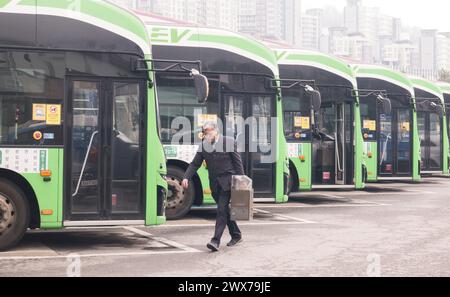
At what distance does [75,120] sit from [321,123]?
9082 millimetres

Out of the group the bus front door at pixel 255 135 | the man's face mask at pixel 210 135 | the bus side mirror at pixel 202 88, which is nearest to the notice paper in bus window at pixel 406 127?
the bus front door at pixel 255 135

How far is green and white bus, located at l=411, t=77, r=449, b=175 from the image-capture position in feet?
79.1

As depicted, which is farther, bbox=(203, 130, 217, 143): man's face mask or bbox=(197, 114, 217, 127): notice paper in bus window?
bbox=(197, 114, 217, 127): notice paper in bus window

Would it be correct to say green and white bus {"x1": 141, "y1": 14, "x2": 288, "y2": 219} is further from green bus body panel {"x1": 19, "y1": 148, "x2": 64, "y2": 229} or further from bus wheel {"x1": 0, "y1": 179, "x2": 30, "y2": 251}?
bus wheel {"x1": 0, "y1": 179, "x2": 30, "y2": 251}

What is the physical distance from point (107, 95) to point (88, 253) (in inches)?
88.0

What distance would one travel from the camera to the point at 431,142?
81.7 feet

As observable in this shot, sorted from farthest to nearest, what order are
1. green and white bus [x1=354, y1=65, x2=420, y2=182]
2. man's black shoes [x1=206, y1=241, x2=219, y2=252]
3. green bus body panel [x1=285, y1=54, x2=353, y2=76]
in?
green and white bus [x1=354, y1=65, x2=420, y2=182], green bus body panel [x1=285, y1=54, x2=353, y2=76], man's black shoes [x1=206, y1=241, x2=219, y2=252]

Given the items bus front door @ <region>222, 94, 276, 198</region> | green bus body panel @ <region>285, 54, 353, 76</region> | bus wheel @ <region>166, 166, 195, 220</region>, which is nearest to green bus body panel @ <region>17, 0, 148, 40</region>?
bus wheel @ <region>166, 166, 195, 220</region>

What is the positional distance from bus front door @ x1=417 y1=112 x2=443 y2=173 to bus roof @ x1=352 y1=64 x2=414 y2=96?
298 cm

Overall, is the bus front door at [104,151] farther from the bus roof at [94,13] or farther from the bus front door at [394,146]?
the bus front door at [394,146]

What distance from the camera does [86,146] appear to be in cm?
1055

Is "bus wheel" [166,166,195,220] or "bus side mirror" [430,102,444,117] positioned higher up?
"bus side mirror" [430,102,444,117]

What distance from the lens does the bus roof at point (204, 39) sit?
13.7 metres
